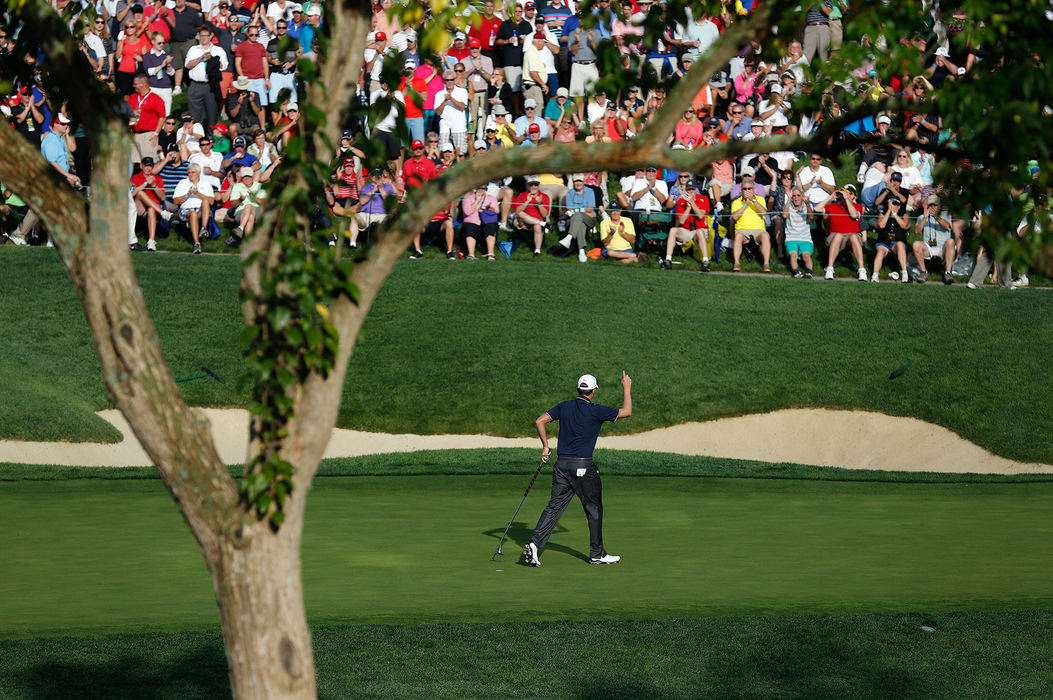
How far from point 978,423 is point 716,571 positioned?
1156 centimetres

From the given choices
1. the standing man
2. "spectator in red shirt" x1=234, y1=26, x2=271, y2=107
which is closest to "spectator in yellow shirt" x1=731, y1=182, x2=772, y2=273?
"spectator in red shirt" x1=234, y1=26, x2=271, y2=107

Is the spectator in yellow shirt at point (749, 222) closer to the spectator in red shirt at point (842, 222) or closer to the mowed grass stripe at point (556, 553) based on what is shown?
the spectator in red shirt at point (842, 222)

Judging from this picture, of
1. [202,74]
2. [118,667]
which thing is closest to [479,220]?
[202,74]

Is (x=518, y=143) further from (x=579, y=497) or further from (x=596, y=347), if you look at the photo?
(x=579, y=497)

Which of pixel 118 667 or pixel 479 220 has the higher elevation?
pixel 479 220

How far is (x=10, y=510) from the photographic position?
15.5 meters

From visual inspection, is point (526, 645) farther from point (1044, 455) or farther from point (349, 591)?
point (1044, 455)

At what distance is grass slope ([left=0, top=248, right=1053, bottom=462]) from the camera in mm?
23062

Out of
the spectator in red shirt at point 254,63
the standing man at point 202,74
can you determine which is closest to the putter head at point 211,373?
the standing man at point 202,74

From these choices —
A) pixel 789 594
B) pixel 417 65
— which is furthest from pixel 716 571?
pixel 417 65

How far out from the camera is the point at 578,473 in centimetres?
1337

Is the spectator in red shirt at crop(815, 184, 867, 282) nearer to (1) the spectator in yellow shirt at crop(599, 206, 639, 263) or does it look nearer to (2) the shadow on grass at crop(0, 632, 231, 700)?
(1) the spectator in yellow shirt at crop(599, 206, 639, 263)

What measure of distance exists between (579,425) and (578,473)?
1.62 ft

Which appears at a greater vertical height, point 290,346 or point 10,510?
point 290,346
